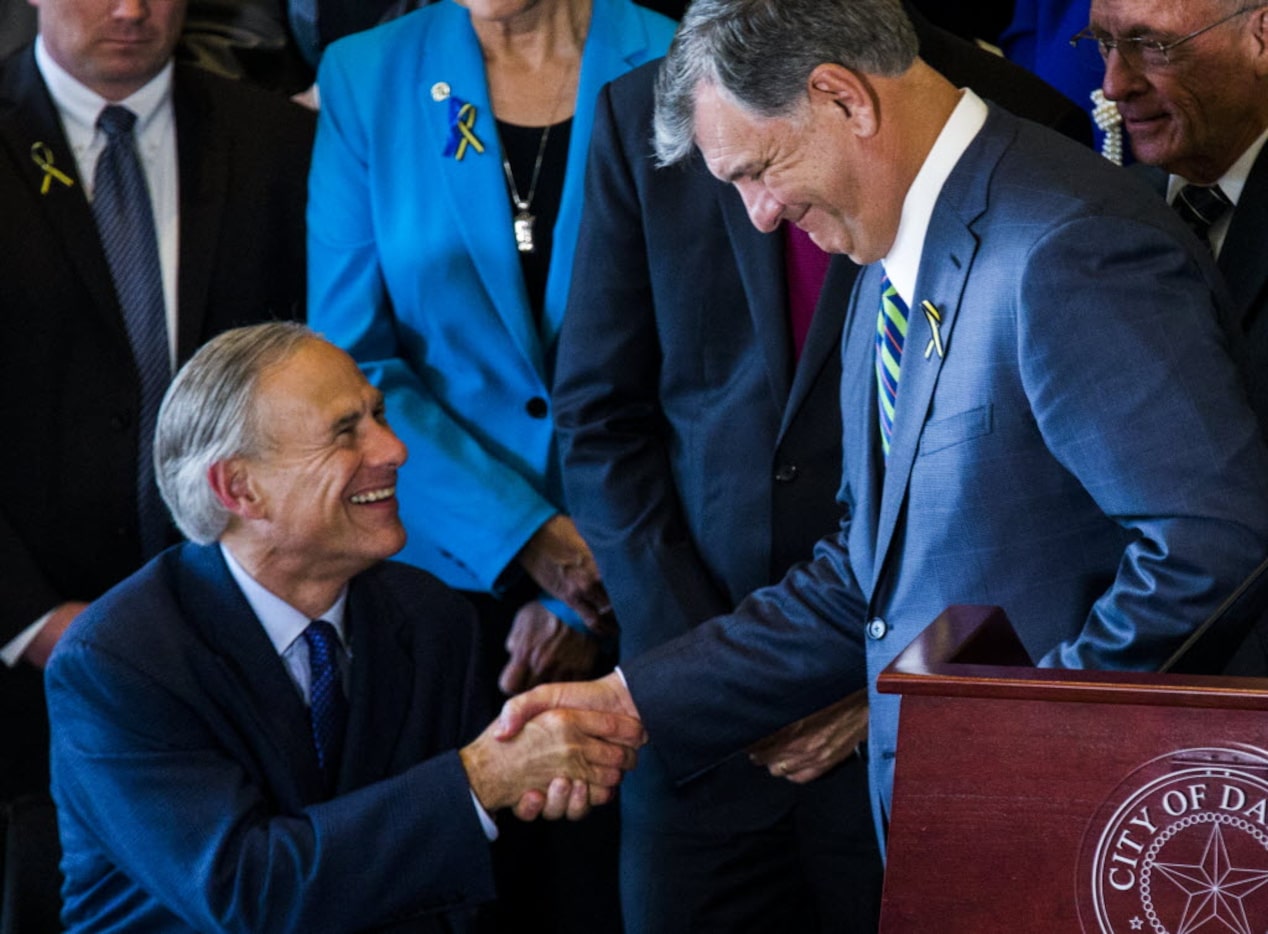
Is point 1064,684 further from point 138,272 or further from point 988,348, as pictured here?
point 138,272

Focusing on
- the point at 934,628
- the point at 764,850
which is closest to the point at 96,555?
the point at 764,850

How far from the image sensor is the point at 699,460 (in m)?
2.89

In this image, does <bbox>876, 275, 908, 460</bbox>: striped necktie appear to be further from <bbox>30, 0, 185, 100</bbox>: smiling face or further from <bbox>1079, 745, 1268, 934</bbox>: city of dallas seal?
<bbox>30, 0, 185, 100</bbox>: smiling face

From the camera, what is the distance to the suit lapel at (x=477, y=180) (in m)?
3.21

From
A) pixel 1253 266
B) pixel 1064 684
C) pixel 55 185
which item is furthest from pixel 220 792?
pixel 1253 266

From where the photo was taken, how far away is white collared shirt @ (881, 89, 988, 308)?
2.18m

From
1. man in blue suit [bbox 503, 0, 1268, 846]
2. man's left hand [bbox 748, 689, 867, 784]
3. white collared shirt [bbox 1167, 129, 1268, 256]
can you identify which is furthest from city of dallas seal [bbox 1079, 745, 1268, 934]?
white collared shirt [bbox 1167, 129, 1268, 256]

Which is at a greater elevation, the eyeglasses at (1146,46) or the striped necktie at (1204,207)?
the eyeglasses at (1146,46)

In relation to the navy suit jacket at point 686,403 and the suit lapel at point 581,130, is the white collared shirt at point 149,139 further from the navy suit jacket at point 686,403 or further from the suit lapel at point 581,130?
the navy suit jacket at point 686,403

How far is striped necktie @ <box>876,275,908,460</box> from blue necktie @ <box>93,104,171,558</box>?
154 cm

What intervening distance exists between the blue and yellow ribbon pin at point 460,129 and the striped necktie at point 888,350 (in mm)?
1080

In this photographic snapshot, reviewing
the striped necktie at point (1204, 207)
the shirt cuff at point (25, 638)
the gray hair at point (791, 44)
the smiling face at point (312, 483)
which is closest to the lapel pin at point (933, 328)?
the gray hair at point (791, 44)

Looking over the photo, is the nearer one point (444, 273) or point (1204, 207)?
point (1204, 207)

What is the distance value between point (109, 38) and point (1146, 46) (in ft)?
5.73
